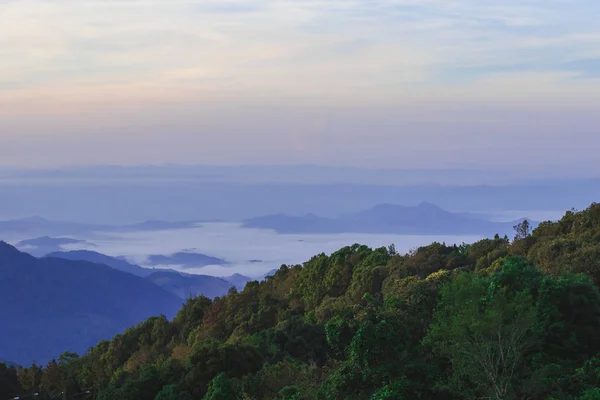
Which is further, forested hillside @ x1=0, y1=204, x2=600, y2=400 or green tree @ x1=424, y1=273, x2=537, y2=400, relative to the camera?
forested hillside @ x1=0, y1=204, x2=600, y2=400

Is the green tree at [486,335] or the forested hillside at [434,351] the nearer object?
the green tree at [486,335]

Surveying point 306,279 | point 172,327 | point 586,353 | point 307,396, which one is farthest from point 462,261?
point 307,396

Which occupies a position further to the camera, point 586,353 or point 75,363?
point 75,363

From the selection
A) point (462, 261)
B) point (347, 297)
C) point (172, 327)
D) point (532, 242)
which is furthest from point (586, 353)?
point (172, 327)

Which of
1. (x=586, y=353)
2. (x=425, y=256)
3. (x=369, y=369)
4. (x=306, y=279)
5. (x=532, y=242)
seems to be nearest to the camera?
(x=369, y=369)

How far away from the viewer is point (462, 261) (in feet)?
197

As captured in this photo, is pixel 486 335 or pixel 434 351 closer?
pixel 486 335

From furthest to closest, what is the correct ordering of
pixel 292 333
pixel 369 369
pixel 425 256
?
pixel 425 256, pixel 292 333, pixel 369 369

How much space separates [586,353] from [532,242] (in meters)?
27.2

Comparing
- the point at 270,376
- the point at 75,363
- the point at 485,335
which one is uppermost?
the point at 485,335

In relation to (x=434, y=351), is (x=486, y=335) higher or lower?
higher

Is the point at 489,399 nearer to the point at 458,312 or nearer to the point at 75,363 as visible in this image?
the point at 458,312

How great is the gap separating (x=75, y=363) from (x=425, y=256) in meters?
26.5

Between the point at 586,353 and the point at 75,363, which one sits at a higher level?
the point at 586,353
